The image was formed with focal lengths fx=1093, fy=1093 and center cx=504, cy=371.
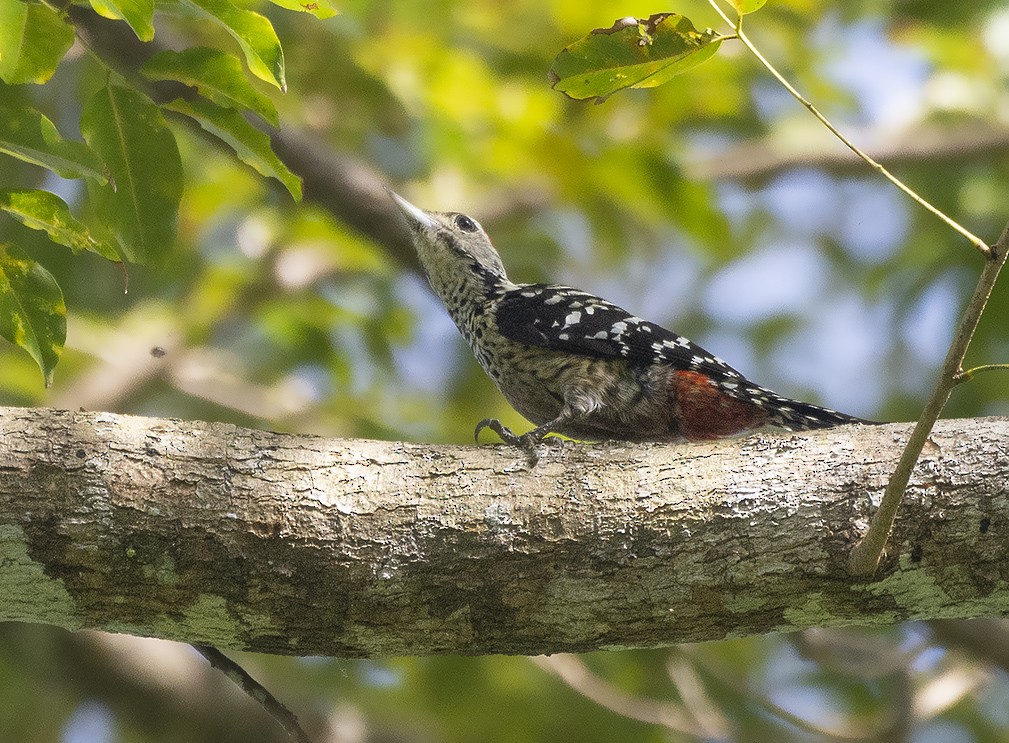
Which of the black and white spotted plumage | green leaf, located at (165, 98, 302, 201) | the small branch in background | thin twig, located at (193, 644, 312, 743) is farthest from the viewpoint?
the small branch in background

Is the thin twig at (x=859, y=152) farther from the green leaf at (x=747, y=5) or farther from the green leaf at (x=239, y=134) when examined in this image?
the green leaf at (x=239, y=134)

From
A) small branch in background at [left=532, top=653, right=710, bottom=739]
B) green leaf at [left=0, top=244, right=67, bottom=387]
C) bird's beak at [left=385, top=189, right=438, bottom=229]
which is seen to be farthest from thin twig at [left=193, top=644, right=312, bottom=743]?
bird's beak at [left=385, top=189, right=438, bottom=229]

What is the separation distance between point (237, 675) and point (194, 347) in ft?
11.4

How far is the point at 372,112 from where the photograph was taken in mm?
5953

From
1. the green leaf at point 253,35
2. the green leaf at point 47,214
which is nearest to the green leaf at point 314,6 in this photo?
the green leaf at point 253,35

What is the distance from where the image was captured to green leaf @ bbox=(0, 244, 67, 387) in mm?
2564

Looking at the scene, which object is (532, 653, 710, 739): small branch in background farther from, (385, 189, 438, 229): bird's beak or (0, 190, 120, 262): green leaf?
(0, 190, 120, 262): green leaf

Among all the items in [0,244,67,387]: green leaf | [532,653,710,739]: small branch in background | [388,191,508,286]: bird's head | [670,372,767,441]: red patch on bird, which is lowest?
A: [0,244,67,387]: green leaf

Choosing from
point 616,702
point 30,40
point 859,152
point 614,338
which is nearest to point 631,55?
point 859,152

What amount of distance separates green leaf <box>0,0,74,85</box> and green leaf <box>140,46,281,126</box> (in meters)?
0.25

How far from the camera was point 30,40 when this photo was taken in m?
2.33

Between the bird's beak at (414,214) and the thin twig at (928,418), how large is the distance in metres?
2.92

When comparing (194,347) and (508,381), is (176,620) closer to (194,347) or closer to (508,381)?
(508,381)

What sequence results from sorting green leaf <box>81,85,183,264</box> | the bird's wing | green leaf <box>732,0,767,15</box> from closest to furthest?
1. green leaf <box>732,0,767,15</box>
2. green leaf <box>81,85,183,264</box>
3. the bird's wing
